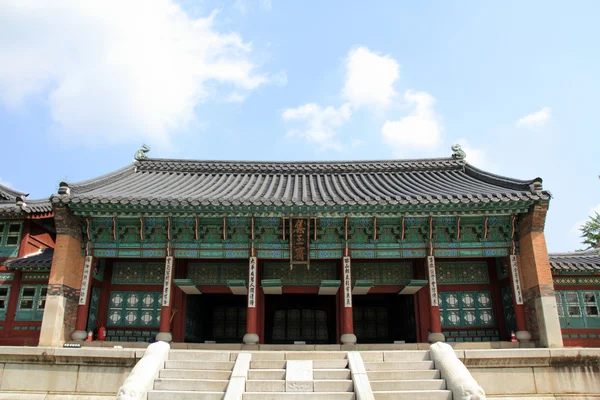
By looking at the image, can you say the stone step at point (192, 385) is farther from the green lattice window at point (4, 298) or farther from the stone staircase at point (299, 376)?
the green lattice window at point (4, 298)

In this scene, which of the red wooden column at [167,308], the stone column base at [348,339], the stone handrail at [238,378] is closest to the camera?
the stone handrail at [238,378]

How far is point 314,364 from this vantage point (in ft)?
35.8

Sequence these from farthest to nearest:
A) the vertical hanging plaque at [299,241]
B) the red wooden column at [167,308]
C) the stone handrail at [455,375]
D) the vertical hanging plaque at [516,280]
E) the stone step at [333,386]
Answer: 1. the vertical hanging plaque at [299,241]
2. the vertical hanging plaque at [516,280]
3. the red wooden column at [167,308]
4. the stone step at [333,386]
5. the stone handrail at [455,375]

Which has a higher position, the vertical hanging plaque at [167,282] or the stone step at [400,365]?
the vertical hanging plaque at [167,282]

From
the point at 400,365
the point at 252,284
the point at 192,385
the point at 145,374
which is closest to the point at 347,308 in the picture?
the point at 252,284

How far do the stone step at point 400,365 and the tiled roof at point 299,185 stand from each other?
18.2 ft

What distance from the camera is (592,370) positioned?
11.5 m

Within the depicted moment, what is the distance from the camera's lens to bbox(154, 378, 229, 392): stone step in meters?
10.0

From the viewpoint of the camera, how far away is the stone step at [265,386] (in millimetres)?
9914

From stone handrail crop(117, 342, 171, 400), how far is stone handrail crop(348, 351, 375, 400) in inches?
178

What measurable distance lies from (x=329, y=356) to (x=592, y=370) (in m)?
6.76

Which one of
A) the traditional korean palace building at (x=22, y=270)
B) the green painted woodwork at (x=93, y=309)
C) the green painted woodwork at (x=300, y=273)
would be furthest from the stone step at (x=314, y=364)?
the traditional korean palace building at (x=22, y=270)

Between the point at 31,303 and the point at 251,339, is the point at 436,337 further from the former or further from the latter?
the point at 31,303

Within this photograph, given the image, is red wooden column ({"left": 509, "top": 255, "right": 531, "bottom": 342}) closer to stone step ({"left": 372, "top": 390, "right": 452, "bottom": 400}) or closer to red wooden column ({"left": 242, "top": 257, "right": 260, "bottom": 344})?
stone step ({"left": 372, "top": 390, "right": 452, "bottom": 400})
